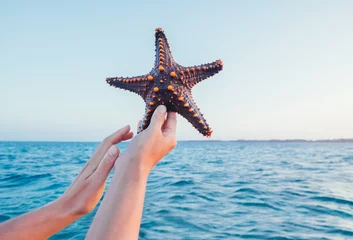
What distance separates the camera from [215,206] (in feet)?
35.0

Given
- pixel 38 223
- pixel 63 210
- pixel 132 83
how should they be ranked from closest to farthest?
1. pixel 38 223
2. pixel 63 210
3. pixel 132 83

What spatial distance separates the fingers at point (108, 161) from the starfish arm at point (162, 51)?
208 centimetres

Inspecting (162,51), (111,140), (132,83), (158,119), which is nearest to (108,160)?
(158,119)

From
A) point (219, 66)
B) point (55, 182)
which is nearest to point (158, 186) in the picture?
point (55, 182)

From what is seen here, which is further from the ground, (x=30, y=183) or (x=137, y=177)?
(x=137, y=177)

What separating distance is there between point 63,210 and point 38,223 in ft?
0.75

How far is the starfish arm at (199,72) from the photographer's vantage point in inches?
171

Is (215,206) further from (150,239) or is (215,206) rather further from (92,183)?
(92,183)

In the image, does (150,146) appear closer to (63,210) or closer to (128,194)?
(128,194)

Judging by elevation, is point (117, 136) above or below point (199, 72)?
below

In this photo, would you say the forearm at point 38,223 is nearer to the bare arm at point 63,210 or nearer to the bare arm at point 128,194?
the bare arm at point 63,210

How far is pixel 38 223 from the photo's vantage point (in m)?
2.62

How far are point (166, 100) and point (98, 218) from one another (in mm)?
2472

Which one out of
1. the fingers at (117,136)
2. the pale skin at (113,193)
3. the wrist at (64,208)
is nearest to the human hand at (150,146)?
the pale skin at (113,193)
